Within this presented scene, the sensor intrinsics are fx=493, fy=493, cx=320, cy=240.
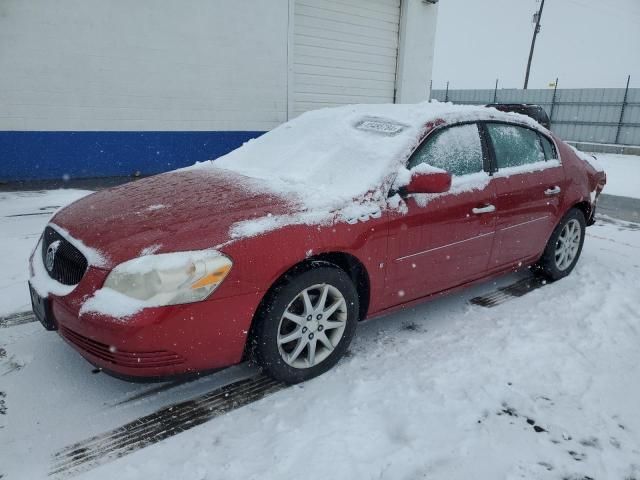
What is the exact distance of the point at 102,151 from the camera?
786cm

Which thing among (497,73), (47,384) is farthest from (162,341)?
(497,73)

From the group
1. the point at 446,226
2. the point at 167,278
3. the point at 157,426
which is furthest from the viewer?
the point at 446,226

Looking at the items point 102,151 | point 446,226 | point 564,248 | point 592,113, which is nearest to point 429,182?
point 446,226

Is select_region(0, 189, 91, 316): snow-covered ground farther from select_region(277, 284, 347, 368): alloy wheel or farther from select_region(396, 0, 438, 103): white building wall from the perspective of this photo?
select_region(396, 0, 438, 103): white building wall

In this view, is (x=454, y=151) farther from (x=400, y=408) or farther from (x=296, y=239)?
(x=400, y=408)

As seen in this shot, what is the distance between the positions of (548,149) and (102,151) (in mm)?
6582

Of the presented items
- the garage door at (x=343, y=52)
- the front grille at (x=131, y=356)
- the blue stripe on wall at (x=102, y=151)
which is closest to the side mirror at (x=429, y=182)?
the front grille at (x=131, y=356)

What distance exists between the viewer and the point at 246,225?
245cm

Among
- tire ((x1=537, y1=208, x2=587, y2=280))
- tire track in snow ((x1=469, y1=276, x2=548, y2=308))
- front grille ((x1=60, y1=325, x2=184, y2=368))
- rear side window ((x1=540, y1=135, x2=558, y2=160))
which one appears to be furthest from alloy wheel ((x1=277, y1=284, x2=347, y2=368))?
rear side window ((x1=540, y1=135, x2=558, y2=160))

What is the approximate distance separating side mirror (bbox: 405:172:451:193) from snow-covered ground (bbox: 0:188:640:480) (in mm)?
1013

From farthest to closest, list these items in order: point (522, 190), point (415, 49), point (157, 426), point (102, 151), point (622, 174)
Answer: point (622, 174), point (415, 49), point (102, 151), point (522, 190), point (157, 426)

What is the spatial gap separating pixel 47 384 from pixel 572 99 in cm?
2235

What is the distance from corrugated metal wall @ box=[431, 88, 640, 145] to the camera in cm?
1868

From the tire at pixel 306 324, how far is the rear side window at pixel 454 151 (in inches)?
36.8
